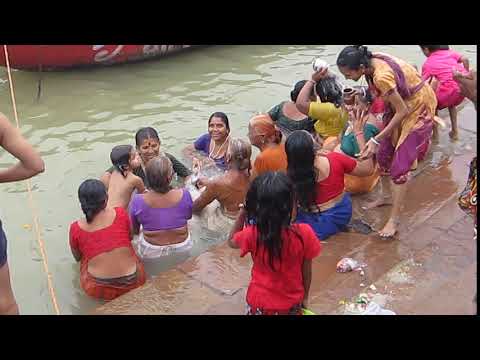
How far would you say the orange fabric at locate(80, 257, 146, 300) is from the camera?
451cm

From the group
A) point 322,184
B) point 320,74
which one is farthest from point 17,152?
point 320,74

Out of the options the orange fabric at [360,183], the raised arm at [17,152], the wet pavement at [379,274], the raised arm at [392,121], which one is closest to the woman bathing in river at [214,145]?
the orange fabric at [360,183]

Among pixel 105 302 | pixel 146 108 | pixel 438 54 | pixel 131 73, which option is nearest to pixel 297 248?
pixel 105 302

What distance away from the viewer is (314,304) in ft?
12.6

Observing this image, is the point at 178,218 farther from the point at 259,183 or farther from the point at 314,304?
the point at 259,183

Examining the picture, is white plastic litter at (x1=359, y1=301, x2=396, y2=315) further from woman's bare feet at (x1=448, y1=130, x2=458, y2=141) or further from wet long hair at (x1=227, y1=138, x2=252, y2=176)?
woman's bare feet at (x1=448, y1=130, x2=458, y2=141)

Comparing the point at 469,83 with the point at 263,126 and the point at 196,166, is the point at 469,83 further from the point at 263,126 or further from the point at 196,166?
the point at 196,166

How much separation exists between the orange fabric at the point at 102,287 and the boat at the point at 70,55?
18.6ft

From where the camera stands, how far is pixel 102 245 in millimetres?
4324

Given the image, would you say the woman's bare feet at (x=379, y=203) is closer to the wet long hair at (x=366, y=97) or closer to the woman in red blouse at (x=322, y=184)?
the woman in red blouse at (x=322, y=184)

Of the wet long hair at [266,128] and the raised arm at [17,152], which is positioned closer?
the raised arm at [17,152]

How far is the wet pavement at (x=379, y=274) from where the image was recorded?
361 cm

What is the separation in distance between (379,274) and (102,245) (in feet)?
6.49

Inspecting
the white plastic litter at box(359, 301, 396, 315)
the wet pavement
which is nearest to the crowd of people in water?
the wet pavement
